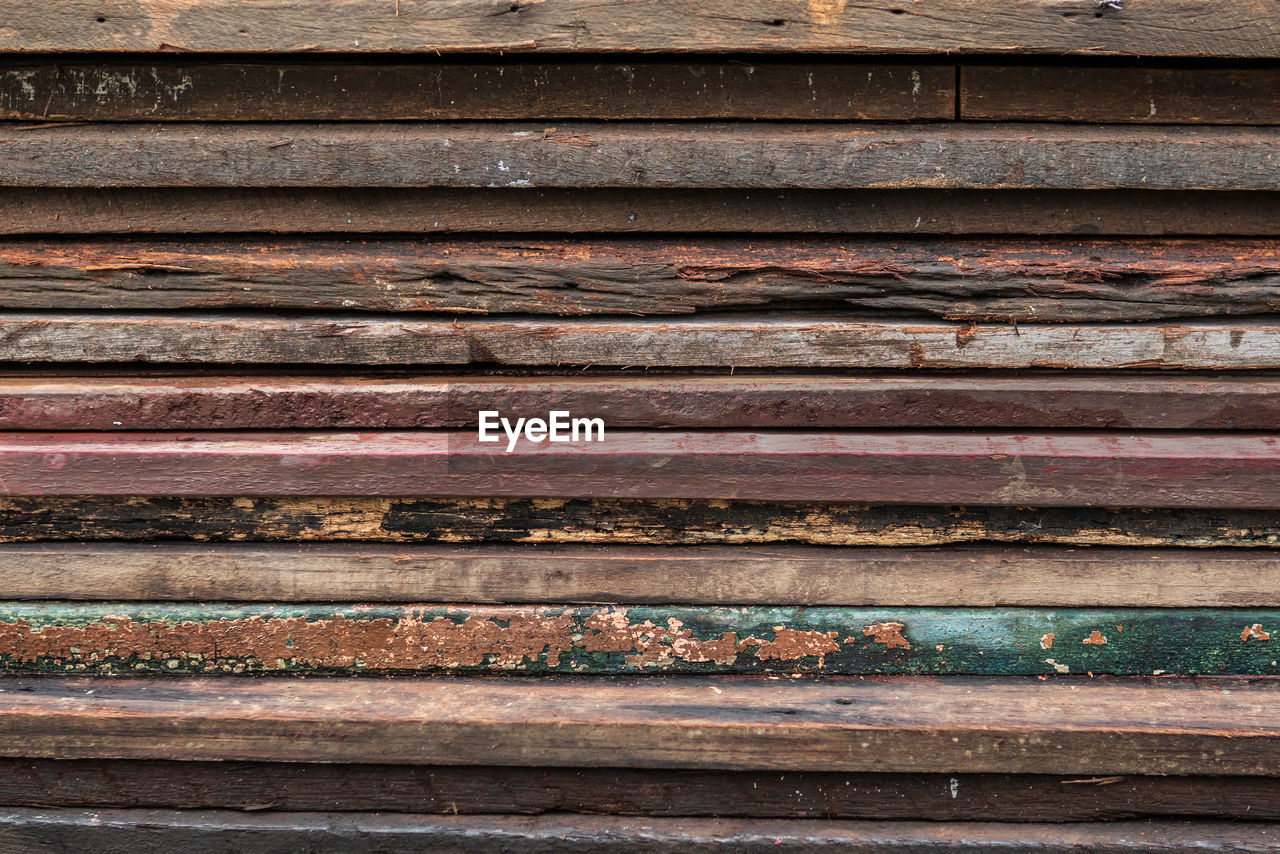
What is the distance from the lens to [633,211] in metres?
1.71

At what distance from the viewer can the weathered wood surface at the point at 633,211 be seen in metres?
1.69

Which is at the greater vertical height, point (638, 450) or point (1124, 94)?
point (1124, 94)

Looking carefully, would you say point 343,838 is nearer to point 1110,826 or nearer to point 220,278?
point 220,278

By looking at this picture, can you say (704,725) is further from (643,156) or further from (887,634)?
(643,156)

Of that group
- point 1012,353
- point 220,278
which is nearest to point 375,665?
point 220,278

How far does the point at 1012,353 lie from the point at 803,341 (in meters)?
0.43

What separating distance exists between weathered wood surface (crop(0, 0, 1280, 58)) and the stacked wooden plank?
0.03 meters

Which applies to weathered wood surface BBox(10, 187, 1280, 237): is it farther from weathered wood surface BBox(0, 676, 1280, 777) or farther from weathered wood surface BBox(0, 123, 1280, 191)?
weathered wood surface BBox(0, 676, 1280, 777)

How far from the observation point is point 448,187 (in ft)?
5.54

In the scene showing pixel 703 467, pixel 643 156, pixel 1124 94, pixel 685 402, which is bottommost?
pixel 703 467

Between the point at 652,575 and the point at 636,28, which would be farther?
the point at 652,575

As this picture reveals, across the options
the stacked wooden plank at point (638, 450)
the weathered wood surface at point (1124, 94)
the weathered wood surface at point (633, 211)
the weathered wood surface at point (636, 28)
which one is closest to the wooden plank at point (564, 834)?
the stacked wooden plank at point (638, 450)

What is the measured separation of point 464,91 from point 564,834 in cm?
155

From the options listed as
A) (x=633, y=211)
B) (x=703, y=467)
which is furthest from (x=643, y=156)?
(x=703, y=467)
